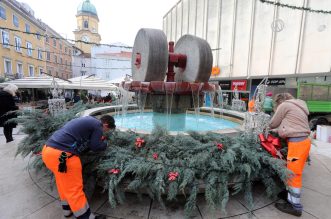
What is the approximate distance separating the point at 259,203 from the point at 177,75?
423cm

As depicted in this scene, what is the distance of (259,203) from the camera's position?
2.94 m

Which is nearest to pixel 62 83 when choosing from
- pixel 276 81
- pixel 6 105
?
pixel 6 105

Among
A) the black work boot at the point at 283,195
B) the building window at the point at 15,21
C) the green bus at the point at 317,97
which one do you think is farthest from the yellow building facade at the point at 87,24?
the black work boot at the point at 283,195

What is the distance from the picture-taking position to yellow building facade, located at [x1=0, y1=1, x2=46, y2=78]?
20.7 m

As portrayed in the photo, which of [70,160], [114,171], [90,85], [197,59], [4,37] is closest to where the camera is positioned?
[70,160]

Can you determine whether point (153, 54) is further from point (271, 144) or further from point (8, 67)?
point (8, 67)

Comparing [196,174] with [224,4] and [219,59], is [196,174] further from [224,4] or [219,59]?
[224,4]

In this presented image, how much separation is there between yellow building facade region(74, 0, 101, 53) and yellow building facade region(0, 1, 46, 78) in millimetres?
24729

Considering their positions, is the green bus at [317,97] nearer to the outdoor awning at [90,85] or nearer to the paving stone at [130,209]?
the paving stone at [130,209]

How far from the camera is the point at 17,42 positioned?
2353cm

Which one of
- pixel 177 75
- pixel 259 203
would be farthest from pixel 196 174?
pixel 177 75

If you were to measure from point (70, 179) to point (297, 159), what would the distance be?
3.04 m

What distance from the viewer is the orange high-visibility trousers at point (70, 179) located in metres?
2.26

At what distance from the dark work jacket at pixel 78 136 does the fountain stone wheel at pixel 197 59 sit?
3.42 metres
